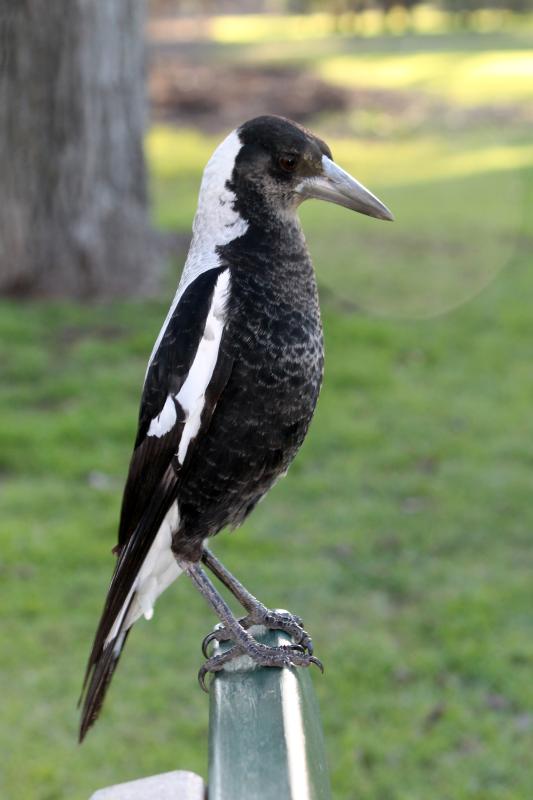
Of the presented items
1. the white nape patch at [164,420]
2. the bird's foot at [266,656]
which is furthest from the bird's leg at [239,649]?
the white nape patch at [164,420]

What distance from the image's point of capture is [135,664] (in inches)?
147

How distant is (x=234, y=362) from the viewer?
1802mm

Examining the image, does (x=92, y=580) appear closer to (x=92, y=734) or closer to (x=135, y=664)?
(x=135, y=664)

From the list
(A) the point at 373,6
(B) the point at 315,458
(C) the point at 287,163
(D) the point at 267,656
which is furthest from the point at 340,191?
(A) the point at 373,6

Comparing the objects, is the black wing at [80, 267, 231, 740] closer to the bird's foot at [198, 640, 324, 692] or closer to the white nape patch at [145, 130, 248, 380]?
the white nape patch at [145, 130, 248, 380]

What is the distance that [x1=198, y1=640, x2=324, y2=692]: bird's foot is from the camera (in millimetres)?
1734

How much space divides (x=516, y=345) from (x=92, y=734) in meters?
3.74

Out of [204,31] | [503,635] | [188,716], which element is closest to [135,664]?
[188,716]

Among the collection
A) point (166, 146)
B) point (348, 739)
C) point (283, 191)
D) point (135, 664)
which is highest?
point (166, 146)

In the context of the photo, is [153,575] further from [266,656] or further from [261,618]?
[266,656]

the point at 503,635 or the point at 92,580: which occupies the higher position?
the point at 92,580

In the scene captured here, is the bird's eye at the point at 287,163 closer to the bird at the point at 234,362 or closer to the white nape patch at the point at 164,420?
the bird at the point at 234,362

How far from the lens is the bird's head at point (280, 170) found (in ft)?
6.02

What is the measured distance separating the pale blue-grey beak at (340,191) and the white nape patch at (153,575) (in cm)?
61
